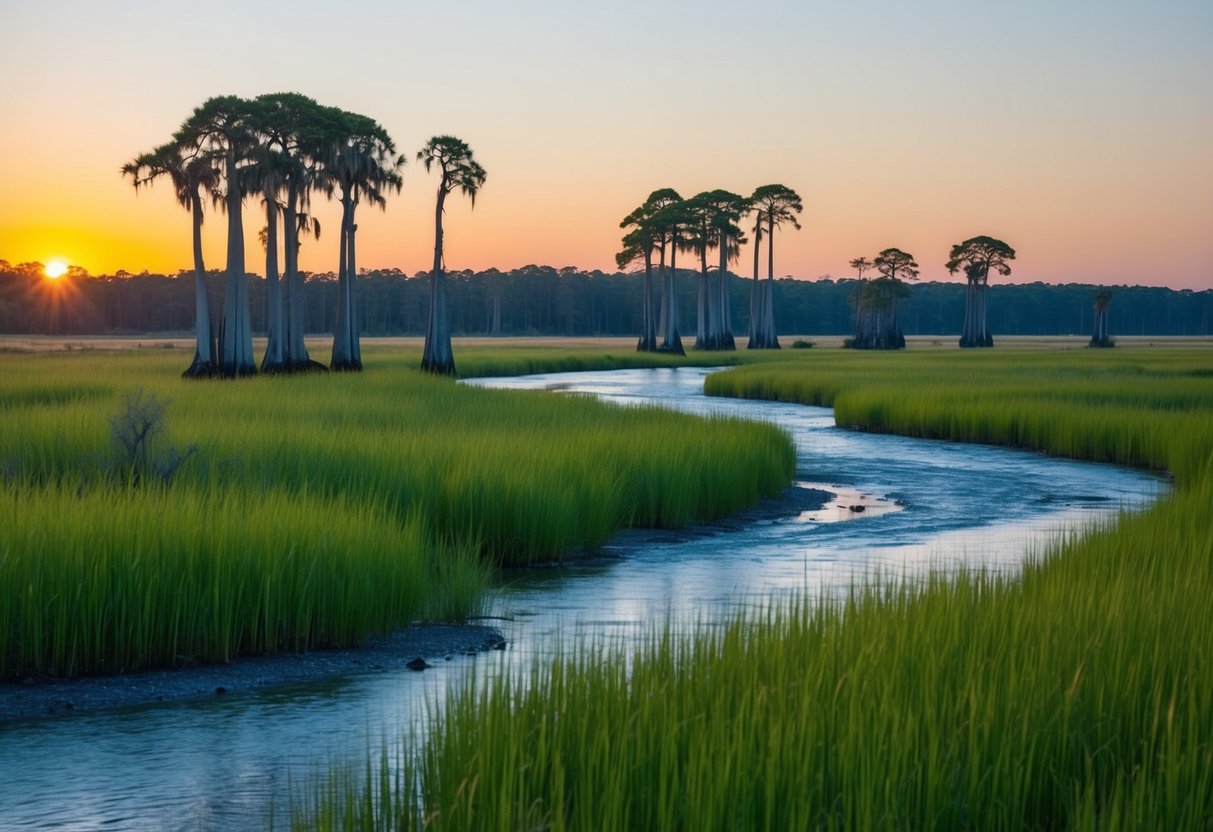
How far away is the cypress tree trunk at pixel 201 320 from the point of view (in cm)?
4294

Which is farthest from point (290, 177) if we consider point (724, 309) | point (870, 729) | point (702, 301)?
point (724, 309)

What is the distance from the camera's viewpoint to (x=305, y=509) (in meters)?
11.2

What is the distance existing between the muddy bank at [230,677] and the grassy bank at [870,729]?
2906 mm

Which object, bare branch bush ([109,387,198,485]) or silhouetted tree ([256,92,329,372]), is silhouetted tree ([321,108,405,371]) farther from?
bare branch bush ([109,387,198,485])

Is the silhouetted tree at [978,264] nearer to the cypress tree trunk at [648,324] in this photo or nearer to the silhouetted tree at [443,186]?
the cypress tree trunk at [648,324]

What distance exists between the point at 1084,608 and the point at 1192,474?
12481 mm

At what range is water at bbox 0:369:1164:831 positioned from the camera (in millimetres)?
6746

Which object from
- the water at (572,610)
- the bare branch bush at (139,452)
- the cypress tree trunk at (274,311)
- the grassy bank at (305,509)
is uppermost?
the cypress tree trunk at (274,311)

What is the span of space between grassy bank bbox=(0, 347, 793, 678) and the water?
811mm

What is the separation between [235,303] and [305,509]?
34.0 m

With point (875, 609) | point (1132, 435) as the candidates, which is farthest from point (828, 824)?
point (1132, 435)

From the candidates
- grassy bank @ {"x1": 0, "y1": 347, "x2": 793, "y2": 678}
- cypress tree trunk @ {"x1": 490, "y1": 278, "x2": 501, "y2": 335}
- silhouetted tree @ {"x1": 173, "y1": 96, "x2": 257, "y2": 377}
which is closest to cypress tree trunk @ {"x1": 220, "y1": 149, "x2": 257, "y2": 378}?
silhouetted tree @ {"x1": 173, "y1": 96, "x2": 257, "y2": 377}

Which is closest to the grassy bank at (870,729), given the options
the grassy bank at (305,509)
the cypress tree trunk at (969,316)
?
the grassy bank at (305,509)

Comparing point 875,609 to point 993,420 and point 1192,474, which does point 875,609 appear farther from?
point 993,420
